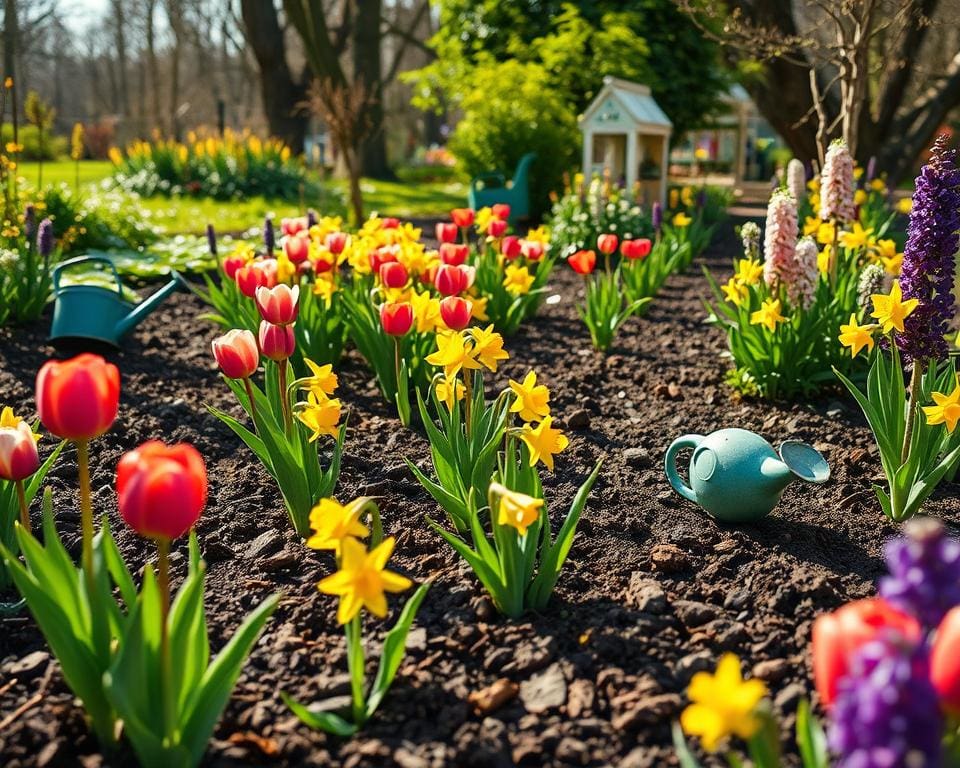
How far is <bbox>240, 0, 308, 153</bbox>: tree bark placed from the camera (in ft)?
51.3

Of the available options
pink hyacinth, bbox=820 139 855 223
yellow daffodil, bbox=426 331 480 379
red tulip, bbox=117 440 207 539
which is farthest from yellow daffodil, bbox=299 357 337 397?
pink hyacinth, bbox=820 139 855 223

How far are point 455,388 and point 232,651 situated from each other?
1064 mm

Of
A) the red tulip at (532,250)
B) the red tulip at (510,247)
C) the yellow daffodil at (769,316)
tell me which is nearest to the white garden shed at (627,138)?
the red tulip at (532,250)

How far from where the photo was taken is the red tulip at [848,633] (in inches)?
38.4

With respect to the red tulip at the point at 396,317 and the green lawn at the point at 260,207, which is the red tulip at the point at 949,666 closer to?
the red tulip at the point at 396,317

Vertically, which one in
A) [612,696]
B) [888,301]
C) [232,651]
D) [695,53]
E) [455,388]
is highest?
[695,53]

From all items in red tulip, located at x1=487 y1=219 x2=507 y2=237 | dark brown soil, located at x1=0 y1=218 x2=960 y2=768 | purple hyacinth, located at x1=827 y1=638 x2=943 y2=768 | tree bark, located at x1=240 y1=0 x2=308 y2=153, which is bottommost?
dark brown soil, located at x1=0 y1=218 x2=960 y2=768

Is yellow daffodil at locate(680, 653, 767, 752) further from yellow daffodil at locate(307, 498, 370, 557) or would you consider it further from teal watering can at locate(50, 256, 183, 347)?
teal watering can at locate(50, 256, 183, 347)

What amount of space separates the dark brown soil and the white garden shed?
5.45 m

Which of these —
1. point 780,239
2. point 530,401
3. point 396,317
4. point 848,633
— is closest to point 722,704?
point 848,633

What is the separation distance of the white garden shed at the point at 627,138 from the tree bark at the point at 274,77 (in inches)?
292

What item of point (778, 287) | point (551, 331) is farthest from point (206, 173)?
point (778, 287)

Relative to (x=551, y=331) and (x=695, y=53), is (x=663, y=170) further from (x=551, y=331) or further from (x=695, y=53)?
(x=551, y=331)

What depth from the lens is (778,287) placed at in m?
3.69
